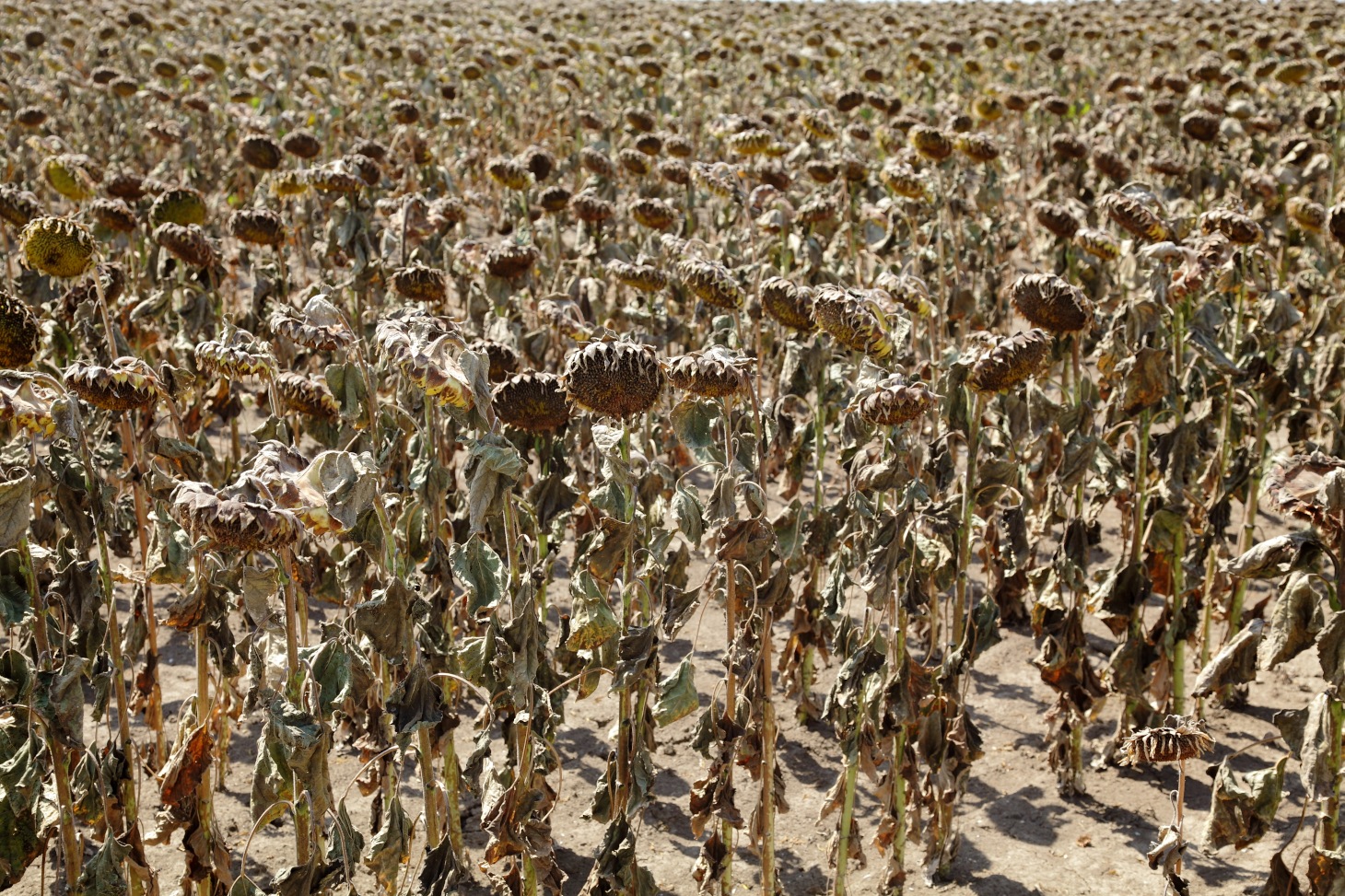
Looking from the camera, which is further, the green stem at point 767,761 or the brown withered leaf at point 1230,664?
the green stem at point 767,761

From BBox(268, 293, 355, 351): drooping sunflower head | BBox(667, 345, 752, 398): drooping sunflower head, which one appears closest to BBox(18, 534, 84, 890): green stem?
BBox(268, 293, 355, 351): drooping sunflower head

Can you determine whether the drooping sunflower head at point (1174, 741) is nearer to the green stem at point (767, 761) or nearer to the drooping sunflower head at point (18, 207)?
the green stem at point (767, 761)

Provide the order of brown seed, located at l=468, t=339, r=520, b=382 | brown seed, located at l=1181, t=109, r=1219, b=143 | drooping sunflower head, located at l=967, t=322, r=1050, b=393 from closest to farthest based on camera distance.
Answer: drooping sunflower head, located at l=967, t=322, r=1050, b=393, brown seed, located at l=468, t=339, r=520, b=382, brown seed, located at l=1181, t=109, r=1219, b=143

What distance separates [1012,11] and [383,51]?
17022mm

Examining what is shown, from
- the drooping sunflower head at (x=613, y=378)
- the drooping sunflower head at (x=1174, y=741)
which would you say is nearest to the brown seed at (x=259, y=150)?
the drooping sunflower head at (x=613, y=378)

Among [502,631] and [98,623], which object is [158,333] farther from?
[502,631]

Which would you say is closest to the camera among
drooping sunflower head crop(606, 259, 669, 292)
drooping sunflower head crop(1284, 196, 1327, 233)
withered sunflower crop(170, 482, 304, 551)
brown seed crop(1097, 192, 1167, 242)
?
withered sunflower crop(170, 482, 304, 551)

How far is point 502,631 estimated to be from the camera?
9.05ft

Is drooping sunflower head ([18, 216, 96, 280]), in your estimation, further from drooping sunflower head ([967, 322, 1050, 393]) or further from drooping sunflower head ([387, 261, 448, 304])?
drooping sunflower head ([967, 322, 1050, 393])

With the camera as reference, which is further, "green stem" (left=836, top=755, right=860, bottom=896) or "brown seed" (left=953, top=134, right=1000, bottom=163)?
"brown seed" (left=953, top=134, right=1000, bottom=163)

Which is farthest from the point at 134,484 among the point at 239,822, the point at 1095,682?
the point at 1095,682

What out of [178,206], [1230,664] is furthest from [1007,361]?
[178,206]

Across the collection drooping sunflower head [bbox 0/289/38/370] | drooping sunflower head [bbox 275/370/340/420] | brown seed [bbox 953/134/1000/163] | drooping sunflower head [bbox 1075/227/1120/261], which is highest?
drooping sunflower head [bbox 0/289/38/370]

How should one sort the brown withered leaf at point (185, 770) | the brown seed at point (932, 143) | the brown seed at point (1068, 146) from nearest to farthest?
the brown withered leaf at point (185, 770) < the brown seed at point (932, 143) < the brown seed at point (1068, 146)
